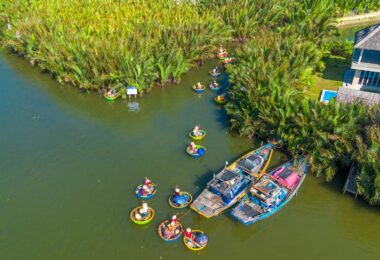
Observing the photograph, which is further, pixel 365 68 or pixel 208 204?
pixel 365 68

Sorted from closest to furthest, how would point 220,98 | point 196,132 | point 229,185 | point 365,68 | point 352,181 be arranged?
1. point 229,185
2. point 352,181
3. point 196,132
4. point 365,68
5. point 220,98

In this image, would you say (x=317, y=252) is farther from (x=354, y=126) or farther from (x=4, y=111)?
(x=4, y=111)

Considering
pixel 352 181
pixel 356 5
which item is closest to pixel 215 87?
pixel 352 181

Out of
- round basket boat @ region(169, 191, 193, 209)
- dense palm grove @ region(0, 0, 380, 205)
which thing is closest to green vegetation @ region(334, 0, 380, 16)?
dense palm grove @ region(0, 0, 380, 205)

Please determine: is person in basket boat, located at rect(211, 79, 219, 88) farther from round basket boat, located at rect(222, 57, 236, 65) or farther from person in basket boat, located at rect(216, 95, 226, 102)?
round basket boat, located at rect(222, 57, 236, 65)

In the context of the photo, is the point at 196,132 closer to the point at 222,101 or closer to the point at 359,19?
the point at 222,101

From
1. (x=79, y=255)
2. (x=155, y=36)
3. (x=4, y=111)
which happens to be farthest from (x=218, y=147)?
(x=4, y=111)

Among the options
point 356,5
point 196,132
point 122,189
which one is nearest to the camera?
point 122,189

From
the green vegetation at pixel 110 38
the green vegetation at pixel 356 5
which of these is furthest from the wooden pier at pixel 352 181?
the green vegetation at pixel 356 5

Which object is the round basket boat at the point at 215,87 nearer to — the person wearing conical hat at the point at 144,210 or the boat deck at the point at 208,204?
the boat deck at the point at 208,204
